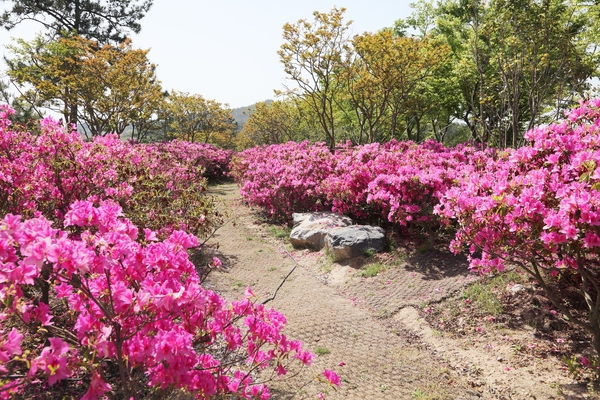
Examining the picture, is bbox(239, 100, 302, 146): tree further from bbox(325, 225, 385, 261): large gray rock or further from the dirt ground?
the dirt ground

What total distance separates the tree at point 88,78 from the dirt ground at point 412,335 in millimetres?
15991

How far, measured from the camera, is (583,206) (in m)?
2.74

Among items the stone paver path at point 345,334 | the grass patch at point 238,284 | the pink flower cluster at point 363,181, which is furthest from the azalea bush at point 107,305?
the pink flower cluster at point 363,181

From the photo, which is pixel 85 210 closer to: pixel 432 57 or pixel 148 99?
pixel 432 57

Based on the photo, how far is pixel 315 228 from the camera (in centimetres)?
964

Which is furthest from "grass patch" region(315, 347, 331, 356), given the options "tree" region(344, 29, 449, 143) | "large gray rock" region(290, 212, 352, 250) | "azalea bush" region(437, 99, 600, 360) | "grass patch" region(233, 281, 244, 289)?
"tree" region(344, 29, 449, 143)

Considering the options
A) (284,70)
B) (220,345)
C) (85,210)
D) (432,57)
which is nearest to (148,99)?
(284,70)

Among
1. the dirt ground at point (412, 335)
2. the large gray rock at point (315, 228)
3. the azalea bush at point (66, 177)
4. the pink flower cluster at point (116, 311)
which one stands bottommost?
the dirt ground at point (412, 335)

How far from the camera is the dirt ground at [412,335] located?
407 cm

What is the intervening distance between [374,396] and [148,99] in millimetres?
21782

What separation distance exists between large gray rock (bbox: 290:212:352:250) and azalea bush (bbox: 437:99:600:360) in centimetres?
525

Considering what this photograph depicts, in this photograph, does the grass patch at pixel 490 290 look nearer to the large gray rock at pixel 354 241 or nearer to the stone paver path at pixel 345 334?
the stone paver path at pixel 345 334

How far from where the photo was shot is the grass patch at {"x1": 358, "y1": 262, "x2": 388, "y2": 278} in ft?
24.5

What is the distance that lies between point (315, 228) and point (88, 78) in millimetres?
16417
